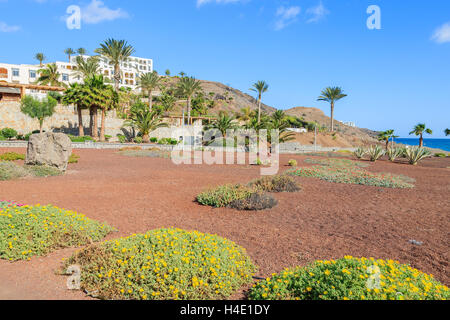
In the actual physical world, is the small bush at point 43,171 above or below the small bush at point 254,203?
above

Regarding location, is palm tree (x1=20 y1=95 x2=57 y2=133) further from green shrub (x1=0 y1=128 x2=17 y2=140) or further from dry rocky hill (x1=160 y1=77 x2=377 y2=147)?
dry rocky hill (x1=160 y1=77 x2=377 y2=147)

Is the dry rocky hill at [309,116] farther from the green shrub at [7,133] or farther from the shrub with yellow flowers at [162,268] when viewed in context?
the shrub with yellow flowers at [162,268]

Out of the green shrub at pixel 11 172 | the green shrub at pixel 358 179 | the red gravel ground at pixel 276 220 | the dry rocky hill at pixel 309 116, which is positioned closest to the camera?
the red gravel ground at pixel 276 220

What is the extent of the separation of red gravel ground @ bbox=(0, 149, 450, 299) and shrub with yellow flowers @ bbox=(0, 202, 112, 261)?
22 cm

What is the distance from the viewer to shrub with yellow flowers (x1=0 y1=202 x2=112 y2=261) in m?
4.89

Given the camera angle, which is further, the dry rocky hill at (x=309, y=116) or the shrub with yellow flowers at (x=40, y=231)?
the dry rocky hill at (x=309, y=116)

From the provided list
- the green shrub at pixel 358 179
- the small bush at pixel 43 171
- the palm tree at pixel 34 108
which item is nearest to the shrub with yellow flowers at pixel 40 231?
the small bush at pixel 43 171

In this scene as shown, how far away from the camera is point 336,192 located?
38.2 ft

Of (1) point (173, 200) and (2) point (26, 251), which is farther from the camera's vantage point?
(1) point (173, 200)

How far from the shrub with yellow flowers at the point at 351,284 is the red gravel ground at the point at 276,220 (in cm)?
73

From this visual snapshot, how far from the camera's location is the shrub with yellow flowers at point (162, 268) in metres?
3.67
